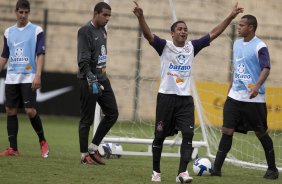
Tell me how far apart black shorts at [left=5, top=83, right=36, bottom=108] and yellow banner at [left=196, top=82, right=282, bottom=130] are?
6692 millimetres

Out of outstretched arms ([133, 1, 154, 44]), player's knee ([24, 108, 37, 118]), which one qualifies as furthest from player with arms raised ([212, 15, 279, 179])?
player's knee ([24, 108, 37, 118])

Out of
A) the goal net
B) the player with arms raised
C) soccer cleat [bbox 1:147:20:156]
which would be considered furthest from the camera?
the goal net

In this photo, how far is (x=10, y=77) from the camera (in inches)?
405

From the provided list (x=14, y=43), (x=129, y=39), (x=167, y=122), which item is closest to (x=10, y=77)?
(x=14, y=43)

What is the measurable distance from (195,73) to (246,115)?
9856mm

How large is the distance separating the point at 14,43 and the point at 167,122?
2.94 metres

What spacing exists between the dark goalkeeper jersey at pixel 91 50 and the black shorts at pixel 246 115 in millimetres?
1720

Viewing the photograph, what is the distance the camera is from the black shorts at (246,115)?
30.1 feet

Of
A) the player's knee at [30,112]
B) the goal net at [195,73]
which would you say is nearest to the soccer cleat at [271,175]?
the goal net at [195,73]

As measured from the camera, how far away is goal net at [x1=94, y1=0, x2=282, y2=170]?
13086mm

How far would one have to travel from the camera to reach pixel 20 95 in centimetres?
1041

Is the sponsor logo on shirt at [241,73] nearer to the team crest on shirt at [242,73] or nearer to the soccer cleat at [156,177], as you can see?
the team crest on shirt at [242,73]

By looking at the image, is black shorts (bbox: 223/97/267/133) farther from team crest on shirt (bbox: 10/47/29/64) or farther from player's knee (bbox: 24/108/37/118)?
team crest on shirt (bbox: 10/47/29/64)

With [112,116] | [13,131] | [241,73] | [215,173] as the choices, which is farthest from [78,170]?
[241,73]
